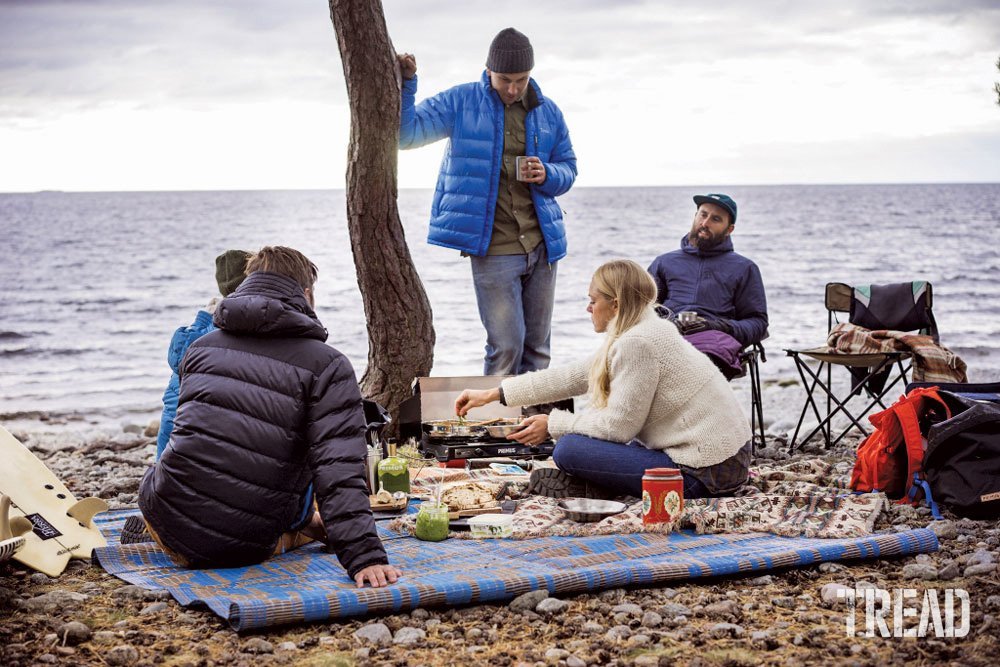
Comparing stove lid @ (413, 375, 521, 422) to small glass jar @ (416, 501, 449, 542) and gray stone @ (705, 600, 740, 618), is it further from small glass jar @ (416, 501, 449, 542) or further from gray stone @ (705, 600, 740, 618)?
gray stone @ (705, 600, 740, 618)

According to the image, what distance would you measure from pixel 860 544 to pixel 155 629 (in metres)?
1.99

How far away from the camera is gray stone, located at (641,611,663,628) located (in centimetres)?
257

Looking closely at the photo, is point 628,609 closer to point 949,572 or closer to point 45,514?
point 949,572

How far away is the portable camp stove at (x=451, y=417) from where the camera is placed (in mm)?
4598

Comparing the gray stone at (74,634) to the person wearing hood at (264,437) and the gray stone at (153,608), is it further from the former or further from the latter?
the person wearing hood at (264,437)

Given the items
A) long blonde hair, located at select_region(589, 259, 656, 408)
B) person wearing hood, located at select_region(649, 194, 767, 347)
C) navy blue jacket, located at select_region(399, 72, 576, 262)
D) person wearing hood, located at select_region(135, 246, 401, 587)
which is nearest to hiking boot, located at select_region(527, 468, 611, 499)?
long blonde hair, located at select_region(589, 259, 656, 408)

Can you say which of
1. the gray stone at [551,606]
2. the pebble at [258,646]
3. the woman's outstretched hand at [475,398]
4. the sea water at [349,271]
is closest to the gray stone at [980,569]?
the gray stone at [551,606]

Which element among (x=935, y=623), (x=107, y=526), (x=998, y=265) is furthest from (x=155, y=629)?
(x=998, y=265)

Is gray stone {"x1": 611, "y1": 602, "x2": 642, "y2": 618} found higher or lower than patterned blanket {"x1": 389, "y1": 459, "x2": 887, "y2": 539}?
lower

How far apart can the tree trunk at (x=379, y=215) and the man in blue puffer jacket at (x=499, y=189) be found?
15 cm

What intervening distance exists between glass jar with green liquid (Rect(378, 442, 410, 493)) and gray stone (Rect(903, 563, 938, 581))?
5.99ft

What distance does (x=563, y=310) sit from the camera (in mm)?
16453

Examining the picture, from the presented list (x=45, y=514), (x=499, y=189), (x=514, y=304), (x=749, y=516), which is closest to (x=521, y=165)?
(x=499, y=189)

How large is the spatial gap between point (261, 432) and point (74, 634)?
665 mm
